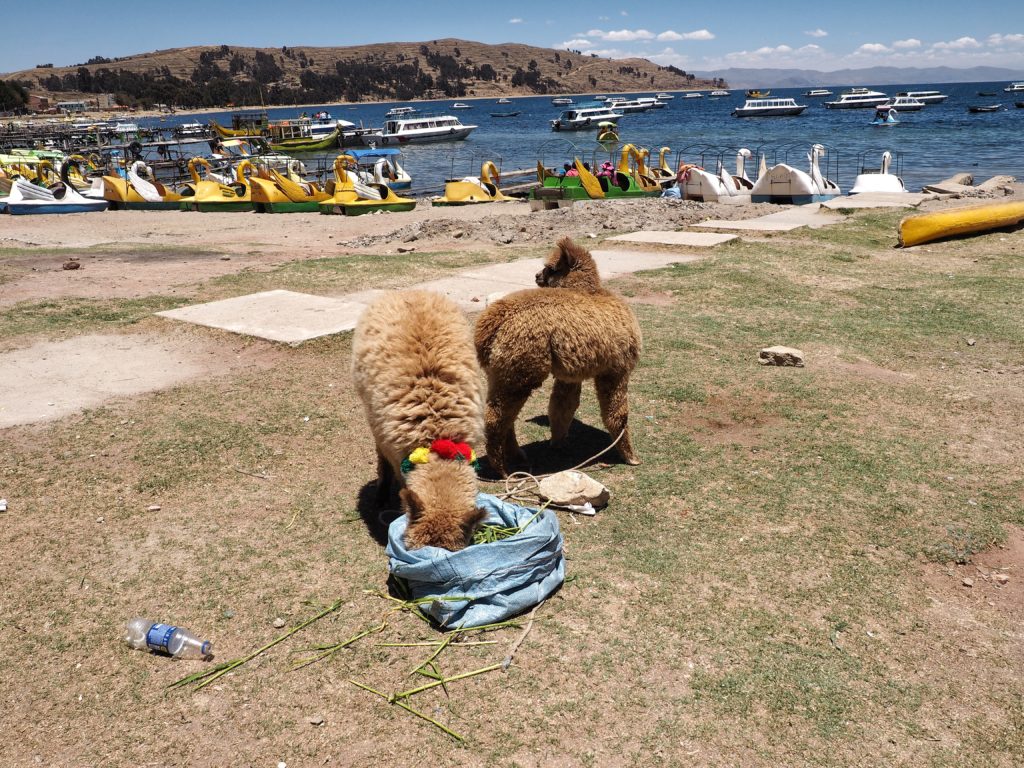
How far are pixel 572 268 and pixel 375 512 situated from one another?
88.9 inches

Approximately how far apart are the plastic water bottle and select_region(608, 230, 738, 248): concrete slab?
1172 cm

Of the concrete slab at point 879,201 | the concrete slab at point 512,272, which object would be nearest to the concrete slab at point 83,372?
the concrete slab at point 512,272

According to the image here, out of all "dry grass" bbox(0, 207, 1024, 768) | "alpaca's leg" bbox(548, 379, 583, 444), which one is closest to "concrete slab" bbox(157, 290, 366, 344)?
"dry grass" bbox(0, 207, 1024, 768)

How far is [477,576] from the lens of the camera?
12.5 ft

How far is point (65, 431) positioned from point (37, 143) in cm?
6173

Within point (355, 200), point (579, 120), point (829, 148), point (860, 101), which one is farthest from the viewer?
point (860, 101)

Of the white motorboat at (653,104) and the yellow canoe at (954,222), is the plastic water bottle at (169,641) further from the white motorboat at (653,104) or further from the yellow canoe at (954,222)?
the white motorboat at (653,104)

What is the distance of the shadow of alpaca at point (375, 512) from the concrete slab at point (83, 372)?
303 cm

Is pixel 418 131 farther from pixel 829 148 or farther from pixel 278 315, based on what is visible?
pixel 278 315

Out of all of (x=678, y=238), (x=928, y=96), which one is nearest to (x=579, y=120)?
(x=928, y=96)

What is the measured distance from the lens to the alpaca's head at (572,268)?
5469 millimetres

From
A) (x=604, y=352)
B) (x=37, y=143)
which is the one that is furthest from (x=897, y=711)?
(x=37, y=143)

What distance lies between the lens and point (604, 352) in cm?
514

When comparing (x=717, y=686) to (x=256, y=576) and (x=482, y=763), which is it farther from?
(x=256, y=576)
